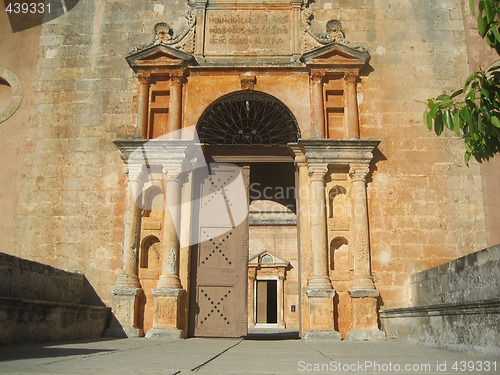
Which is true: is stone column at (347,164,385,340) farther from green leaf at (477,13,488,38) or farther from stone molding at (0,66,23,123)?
stone molding at (0,66,23,123)

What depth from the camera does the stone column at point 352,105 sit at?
9.19 metres

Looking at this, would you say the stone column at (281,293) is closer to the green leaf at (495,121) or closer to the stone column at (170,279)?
the stone column at (170,279)

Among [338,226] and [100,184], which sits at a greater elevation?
[100,184]

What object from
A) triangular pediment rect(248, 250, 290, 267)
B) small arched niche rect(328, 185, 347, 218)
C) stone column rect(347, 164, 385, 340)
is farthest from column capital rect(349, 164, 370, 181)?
triangular pediment rect(248, 250, 290, 267)

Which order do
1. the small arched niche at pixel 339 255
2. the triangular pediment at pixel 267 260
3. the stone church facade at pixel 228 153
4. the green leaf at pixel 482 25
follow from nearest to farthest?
the green leaf at pixel 482 25, the stone church facade at pixel 228 153, the small arched niche at pixel 339 255, the triangular pediment at pixel 267 260

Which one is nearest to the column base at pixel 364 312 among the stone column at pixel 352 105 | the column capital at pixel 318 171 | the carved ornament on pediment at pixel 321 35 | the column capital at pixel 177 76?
the column capital at pixel 318 171

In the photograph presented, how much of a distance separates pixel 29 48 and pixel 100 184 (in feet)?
10.9

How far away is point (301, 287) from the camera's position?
8883 mm

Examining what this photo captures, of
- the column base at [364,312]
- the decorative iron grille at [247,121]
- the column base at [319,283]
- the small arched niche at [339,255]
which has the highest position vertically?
the decorative iron grille at [247,121]

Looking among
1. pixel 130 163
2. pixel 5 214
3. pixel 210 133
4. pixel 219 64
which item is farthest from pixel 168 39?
Answer: pixel 5 214

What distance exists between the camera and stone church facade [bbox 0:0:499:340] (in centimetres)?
876

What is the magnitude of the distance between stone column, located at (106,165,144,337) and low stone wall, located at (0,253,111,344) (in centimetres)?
25

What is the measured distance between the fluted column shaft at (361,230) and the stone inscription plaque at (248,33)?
110 inches

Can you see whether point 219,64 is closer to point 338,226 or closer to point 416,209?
point 338,226
